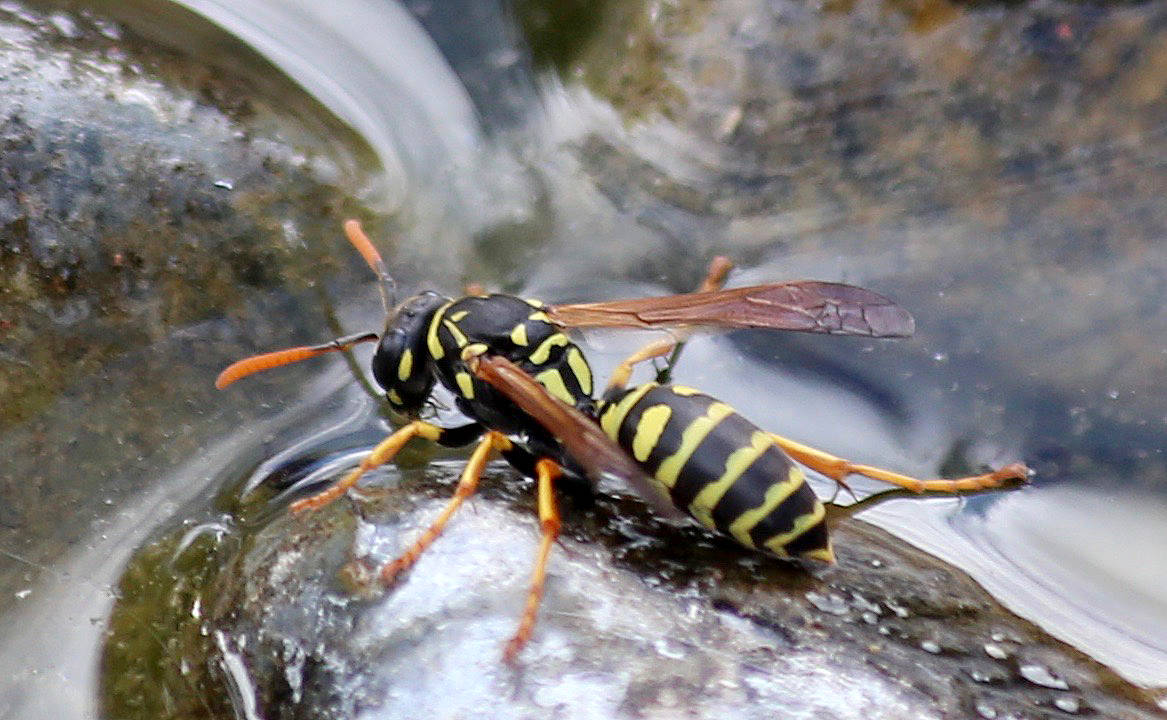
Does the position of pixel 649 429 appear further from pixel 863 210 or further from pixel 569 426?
pixel 863 210

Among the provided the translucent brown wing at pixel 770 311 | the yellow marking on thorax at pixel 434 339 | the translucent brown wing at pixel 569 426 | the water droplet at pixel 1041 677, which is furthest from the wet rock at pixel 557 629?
the translucent brown wing at pixel 770 311

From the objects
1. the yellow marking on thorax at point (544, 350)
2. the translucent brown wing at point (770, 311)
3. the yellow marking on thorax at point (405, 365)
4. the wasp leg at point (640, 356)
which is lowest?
the yellow marking on thorax at point (405, 365)

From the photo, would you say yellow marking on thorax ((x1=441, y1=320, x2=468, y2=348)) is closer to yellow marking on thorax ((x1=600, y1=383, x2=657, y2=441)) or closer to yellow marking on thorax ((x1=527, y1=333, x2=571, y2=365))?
yellow marking on thorax ((x1=527, y1=333, x2=571, y2=365))

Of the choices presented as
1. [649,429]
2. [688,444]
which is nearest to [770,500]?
[688,444]

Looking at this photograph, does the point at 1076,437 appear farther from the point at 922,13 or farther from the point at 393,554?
the point at 393,554

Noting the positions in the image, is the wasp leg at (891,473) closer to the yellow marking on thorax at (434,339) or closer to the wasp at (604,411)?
the wasp at (604,411)

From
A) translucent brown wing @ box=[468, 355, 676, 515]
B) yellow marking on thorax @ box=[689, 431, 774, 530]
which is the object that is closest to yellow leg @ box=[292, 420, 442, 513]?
translucent brown wing @ box=[468, 355, 676, 515]
